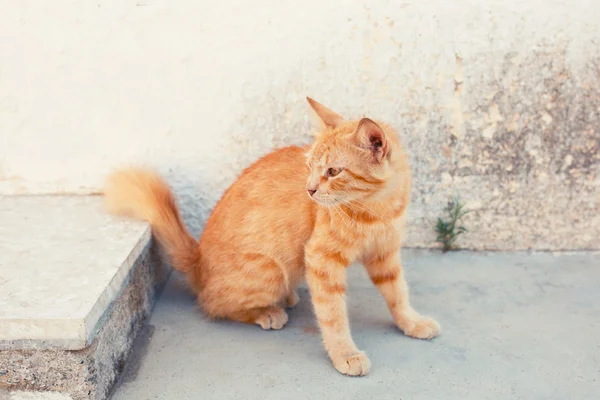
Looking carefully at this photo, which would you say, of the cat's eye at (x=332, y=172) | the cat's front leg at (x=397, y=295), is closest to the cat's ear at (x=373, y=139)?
the cat's eye at (x=332, y=172)

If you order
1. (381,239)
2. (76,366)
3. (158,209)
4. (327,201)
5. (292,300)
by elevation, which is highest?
(327,201)

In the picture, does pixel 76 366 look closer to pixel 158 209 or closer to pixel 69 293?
pixel 69 293

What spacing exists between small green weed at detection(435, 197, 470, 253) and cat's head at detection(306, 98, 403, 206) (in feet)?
3.08

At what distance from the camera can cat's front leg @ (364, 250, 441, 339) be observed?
2.31 m

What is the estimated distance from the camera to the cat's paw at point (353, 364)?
2.08 metres

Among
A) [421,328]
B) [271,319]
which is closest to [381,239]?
[421,328]

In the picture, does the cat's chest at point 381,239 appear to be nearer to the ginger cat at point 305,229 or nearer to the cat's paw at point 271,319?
the ginger cat at point 305,229

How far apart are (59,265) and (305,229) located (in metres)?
0.90

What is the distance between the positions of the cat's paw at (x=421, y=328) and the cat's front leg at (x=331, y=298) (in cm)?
27

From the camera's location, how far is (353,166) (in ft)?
6.36

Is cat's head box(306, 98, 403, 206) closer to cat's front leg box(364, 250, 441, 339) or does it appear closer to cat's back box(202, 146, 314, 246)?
cat's back box(202, 146, 314, 246)

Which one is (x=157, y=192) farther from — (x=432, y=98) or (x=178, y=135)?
(x=432, y=98)

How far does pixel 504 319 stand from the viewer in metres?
2.43

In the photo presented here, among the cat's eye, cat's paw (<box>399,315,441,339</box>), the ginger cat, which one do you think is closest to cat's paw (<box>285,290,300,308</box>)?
the ginger cat
